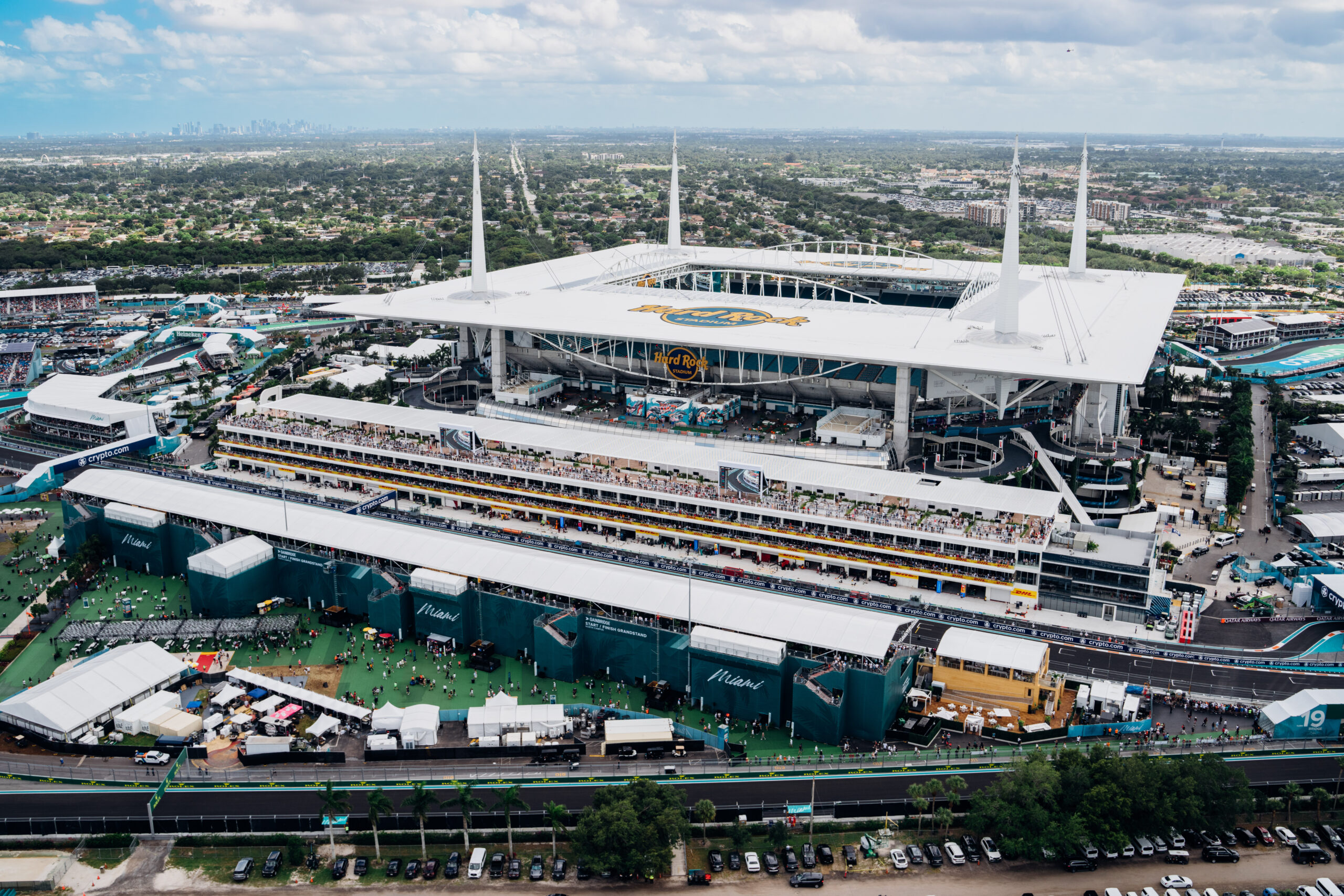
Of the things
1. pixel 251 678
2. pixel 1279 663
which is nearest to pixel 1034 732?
pixel 1279 663

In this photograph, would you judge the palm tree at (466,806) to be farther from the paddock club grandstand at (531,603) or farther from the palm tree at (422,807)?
the paddock club grandstand at (531,603)

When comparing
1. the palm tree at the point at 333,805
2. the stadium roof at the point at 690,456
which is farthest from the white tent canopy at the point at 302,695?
the stadium roof at the point at 690,456

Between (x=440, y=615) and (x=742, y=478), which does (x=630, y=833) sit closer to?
(x=440, y=615)

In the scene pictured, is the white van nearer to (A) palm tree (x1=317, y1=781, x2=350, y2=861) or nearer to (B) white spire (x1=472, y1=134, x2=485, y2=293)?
(A) palm tree (x1=317, y1=781, x2=350, y2=861)

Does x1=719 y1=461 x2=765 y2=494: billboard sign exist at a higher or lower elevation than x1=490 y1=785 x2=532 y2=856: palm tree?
higher

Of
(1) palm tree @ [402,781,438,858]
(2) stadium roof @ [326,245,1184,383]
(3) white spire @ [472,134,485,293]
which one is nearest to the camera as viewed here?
(1) palm tree @ [402,781,438,858]

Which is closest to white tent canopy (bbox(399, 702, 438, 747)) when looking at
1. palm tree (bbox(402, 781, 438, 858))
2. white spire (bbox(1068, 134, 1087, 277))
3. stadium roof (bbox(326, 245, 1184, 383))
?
palm tree (bbox(402, 781, 438, 858))

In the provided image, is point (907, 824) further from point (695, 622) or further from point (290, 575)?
point (290, 575)

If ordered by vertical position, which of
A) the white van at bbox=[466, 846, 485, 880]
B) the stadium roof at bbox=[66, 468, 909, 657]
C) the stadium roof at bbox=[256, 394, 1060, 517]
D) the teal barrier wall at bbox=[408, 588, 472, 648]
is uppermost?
the stadium roof at bbox=[256, 394, 1060, 517]
